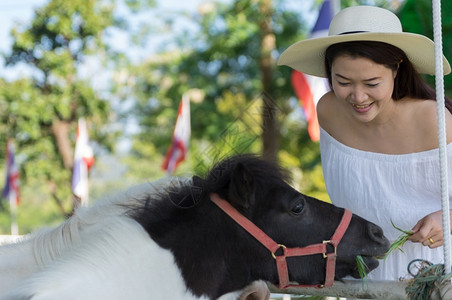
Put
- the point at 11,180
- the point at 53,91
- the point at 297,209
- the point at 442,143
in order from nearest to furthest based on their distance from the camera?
the point at 442,143, the point at 297,209, the point at 11,180, the point at 53,91

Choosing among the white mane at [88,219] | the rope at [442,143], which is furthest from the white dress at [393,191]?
the white mane at [88,219]

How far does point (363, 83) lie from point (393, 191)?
533 mm

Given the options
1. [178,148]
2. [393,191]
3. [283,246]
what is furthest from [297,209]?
[178,148]

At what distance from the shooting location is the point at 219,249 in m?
2.66

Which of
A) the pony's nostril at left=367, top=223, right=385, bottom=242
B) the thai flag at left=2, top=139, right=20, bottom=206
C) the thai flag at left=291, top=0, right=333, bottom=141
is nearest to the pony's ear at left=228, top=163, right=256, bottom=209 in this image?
the pony's nostril at left=367, top=223, right=385, bottom=242

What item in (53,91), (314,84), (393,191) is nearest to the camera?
(393,191)

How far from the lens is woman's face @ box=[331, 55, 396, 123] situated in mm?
2801

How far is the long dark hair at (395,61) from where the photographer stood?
2820 mm

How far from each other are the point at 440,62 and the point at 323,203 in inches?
33.1

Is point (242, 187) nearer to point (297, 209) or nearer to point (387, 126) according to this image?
point (297, 209)

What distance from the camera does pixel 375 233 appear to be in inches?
109

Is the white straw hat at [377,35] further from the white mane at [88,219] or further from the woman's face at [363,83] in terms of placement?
the white mane at [88,219]

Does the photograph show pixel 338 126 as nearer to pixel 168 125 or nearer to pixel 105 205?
pixel 105 205

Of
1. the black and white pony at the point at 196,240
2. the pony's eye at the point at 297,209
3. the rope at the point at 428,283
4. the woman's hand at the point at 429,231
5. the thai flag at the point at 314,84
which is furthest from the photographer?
the thai flag at the point at 314,84
